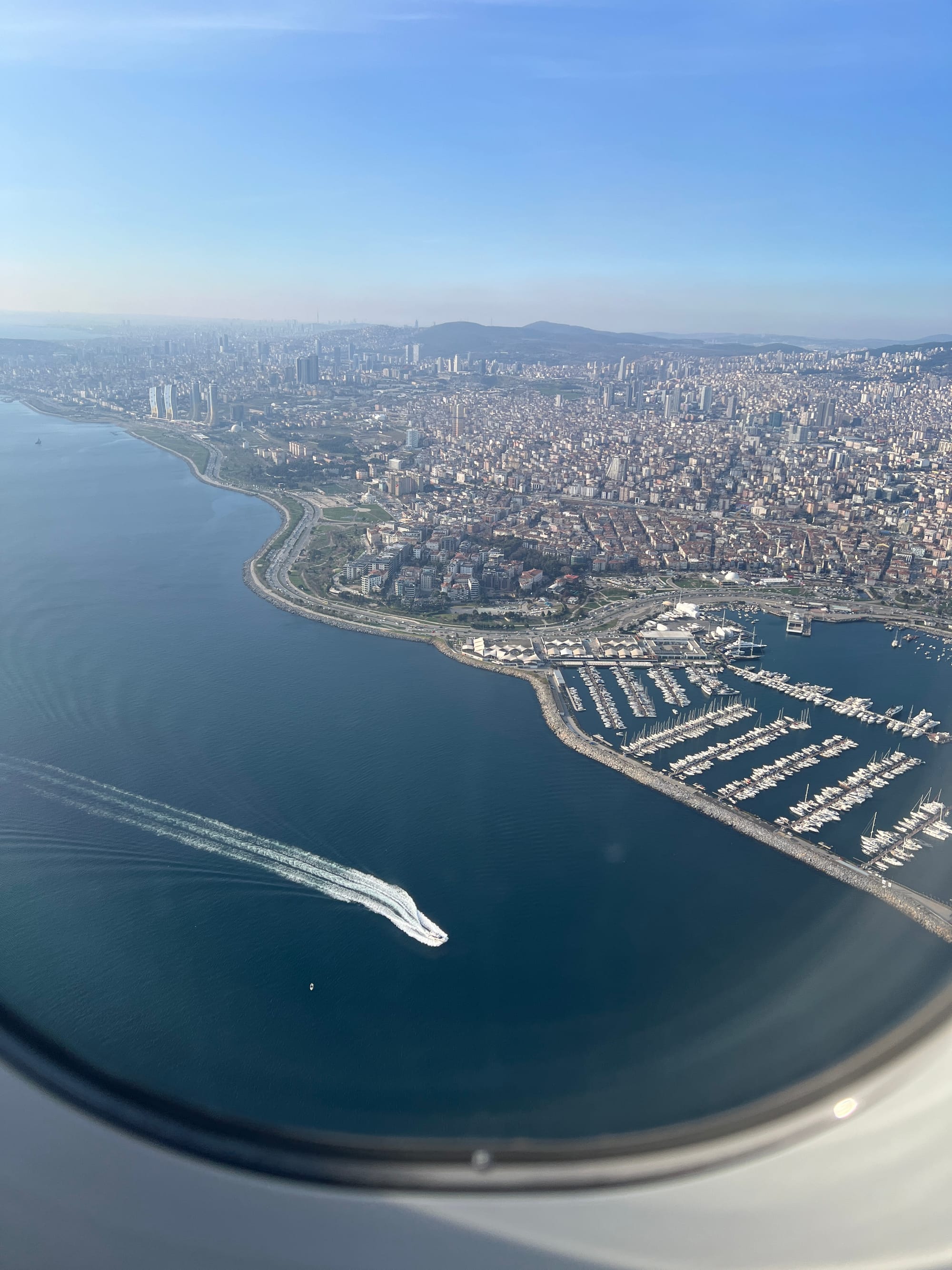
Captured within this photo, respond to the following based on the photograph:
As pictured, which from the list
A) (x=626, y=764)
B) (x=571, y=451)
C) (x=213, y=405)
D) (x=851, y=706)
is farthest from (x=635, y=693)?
(x=213, y=405)

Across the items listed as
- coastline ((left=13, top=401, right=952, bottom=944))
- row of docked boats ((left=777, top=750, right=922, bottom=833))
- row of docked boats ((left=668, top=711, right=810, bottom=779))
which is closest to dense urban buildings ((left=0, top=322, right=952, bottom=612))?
coastline ((left=13, top=401, right=952, bottom=944))

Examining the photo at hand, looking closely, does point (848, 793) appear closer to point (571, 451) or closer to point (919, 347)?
point (571, 451)

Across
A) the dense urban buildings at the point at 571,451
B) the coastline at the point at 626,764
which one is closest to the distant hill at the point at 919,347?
the dense urban buildings at the point at 571,451

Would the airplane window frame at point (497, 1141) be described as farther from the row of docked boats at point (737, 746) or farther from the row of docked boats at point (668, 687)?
the row of docked boats at point (668, 687)

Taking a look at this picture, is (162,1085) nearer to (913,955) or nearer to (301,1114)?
(301,1114)

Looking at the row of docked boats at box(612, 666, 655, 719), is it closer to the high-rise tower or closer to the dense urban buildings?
the dense urban buildings

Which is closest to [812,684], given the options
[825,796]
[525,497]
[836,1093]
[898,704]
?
[898,704]
